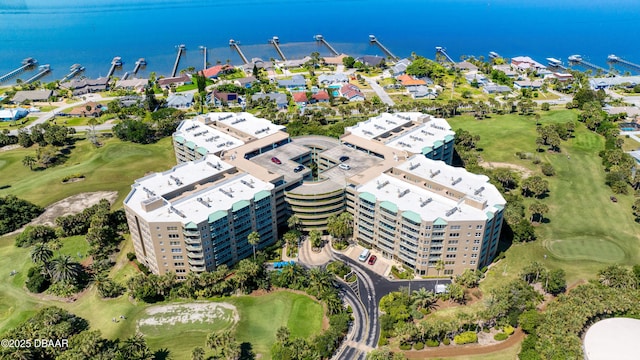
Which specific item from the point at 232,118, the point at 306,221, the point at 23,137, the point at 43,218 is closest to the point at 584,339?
the point at 306,221

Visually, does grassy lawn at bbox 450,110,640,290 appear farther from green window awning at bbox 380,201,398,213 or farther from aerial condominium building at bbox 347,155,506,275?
green window awning at bbox 380,201,398,213

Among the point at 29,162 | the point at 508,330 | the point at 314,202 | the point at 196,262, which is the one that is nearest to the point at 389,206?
the point at 314,202

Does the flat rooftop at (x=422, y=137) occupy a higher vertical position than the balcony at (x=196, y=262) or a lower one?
higher

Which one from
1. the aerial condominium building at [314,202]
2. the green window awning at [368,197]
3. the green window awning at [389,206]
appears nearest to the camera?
the aerial condominium building at [314,202]

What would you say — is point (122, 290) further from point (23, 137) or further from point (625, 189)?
point (625, 189)

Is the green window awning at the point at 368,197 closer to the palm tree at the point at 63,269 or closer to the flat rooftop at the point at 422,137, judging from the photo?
the flat rooftop at the point at 422,137

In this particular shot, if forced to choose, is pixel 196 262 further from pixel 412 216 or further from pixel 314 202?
pixel 412 216

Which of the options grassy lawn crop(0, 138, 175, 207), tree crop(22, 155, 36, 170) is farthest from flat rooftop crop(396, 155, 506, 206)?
tree crop(22, 155, 36, 170)

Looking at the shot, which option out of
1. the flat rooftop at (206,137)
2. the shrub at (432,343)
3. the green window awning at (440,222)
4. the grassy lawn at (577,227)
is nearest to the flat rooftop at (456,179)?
the green window awning at (440,222)
